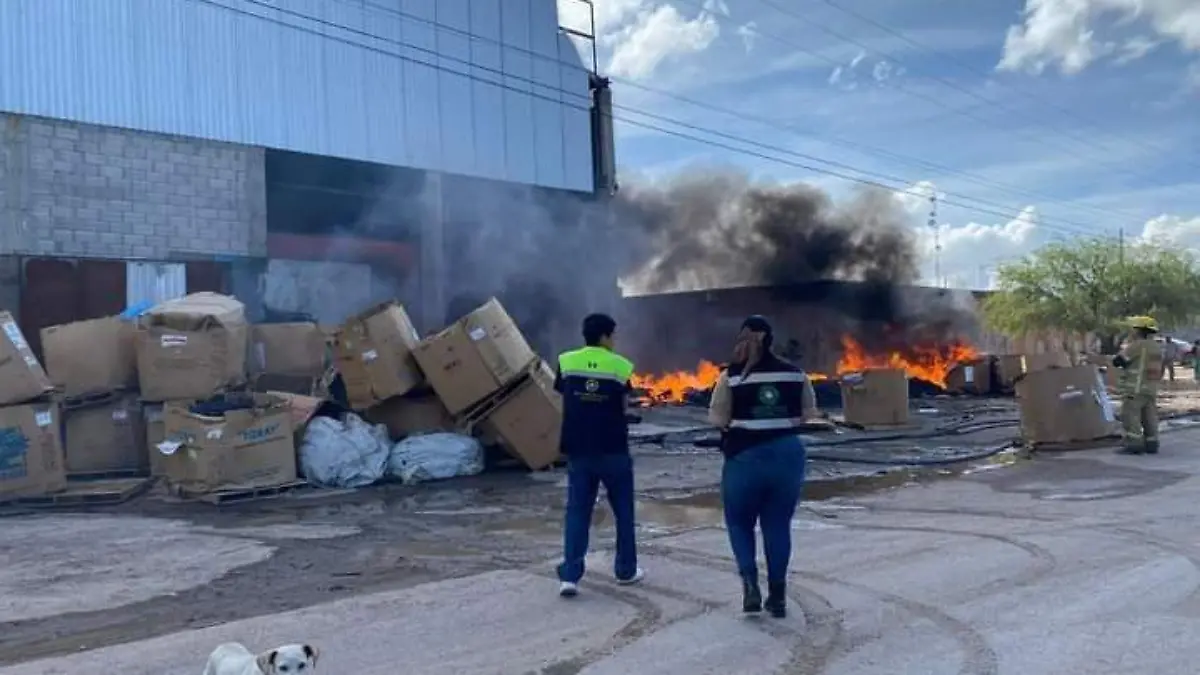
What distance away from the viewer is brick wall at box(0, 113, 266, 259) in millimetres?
15633

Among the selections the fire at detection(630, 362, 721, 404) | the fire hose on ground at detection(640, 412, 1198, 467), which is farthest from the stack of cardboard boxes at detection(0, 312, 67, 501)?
the fire at detection(630, 362, 721, 404)

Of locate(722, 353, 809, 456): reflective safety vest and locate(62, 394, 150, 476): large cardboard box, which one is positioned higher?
locate(722, 353, 809, 456): reflective safety vest

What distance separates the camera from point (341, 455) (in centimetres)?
1122

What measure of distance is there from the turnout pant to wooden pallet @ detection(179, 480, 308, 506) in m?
9.51

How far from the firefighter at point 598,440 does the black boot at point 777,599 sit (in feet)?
3.44

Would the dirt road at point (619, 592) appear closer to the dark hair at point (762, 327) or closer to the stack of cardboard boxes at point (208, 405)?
the stack of cardboard boxes at point (208, 405)

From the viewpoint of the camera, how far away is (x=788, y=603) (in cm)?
569

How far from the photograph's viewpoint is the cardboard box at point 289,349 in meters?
13.5

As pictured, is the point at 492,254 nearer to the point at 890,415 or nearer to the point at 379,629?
the point at 890,415

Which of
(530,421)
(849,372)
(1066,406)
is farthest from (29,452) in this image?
(849,372)

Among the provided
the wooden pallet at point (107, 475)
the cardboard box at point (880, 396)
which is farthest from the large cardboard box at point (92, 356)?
the cardboard box at point (880, 396)

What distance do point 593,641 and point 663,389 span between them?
1955cm

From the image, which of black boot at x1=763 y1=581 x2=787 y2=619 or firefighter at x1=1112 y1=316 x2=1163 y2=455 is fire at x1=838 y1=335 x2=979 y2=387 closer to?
firefighter at x1=1112 y1=316 x2=1163 y2=455

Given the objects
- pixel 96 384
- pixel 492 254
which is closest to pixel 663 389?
pixel 492 254
